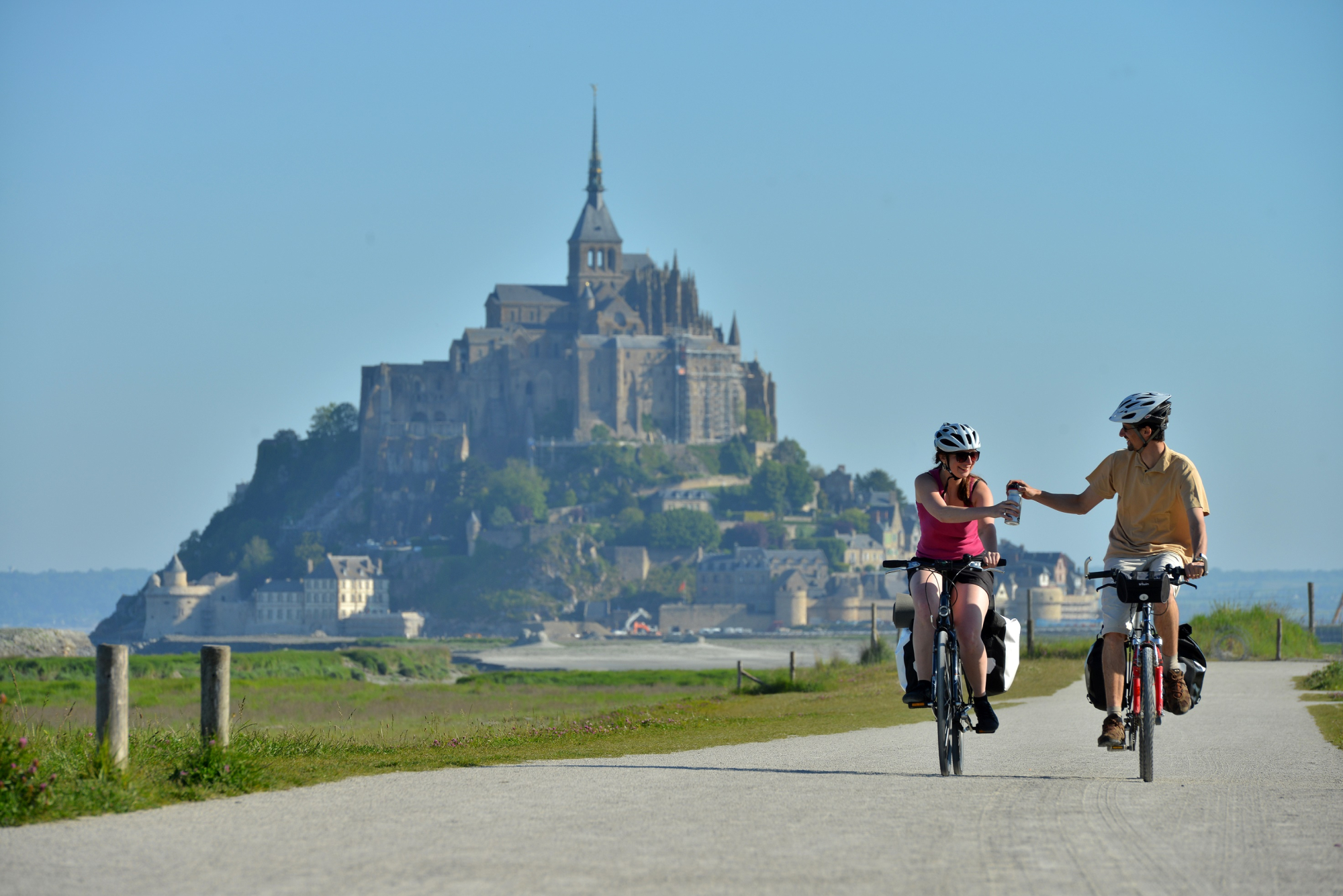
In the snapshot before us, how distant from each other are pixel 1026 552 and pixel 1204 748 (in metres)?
153

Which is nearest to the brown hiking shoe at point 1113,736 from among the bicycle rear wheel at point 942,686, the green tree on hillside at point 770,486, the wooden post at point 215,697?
the bicycle rear wheel at point 942,686

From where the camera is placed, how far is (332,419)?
518 ft

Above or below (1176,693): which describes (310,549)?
above

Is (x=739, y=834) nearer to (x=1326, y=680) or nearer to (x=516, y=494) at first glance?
(x=1326, y=680)

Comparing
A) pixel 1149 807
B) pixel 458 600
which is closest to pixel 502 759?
pixel 1149 807

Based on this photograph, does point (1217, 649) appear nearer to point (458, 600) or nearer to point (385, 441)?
point (458, 600)

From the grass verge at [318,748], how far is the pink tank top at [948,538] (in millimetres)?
2783

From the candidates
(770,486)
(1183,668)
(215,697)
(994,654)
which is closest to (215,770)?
(215,697)

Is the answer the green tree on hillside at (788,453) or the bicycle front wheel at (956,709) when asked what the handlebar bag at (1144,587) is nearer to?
the bicycle front wheel at (956,709)

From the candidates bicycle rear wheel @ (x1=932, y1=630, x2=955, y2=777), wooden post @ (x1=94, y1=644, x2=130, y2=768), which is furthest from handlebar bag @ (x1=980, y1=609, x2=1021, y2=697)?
wooden post @ (x1=94, y1=644, x2=130, y2=768)

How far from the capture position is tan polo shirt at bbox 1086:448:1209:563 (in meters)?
8.34

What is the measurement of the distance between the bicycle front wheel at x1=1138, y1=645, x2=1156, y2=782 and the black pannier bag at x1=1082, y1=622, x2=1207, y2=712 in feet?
0.94

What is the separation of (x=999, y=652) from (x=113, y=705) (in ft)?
13.8

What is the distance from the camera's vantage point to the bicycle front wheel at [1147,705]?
8.16 metres
